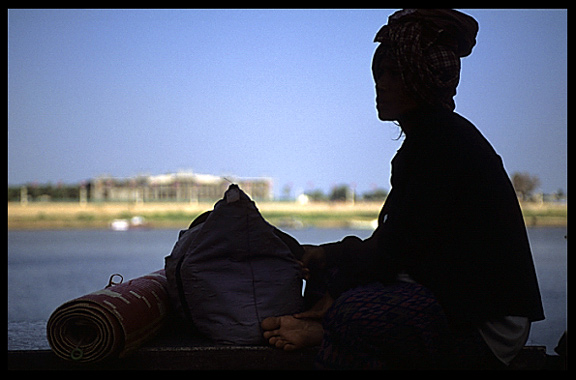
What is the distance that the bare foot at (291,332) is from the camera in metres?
1.95

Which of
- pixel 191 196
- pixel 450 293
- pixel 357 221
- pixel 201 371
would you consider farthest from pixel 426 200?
pixel 191 196

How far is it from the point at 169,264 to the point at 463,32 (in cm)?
109

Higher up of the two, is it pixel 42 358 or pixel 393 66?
pixel 393 66

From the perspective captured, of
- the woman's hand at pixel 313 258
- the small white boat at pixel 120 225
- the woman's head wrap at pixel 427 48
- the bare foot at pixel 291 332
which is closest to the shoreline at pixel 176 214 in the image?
the small white boat at pixel 120 225

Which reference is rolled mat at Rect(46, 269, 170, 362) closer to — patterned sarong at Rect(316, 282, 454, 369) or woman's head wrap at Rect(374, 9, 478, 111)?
patterned sarong at Rect(316, 282, 454, 369)

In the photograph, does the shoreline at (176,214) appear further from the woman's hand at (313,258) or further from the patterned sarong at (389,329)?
the patterned sarong at (389,329)

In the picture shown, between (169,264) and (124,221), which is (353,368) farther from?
(124,221)

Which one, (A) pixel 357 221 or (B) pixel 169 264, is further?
(A) pixel 357 221

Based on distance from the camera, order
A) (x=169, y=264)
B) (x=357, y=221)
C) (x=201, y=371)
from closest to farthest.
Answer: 1. (x=201, y=371)
2. (x=169, y=264)
3. (x=357, y=221)

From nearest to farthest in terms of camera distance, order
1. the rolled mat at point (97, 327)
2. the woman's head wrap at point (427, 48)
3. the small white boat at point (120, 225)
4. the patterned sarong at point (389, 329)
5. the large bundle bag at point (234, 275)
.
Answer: the patterned sarong at point (389, 329) → the woman's head wrap at point (427, 48) → the rolled mat at point (97, 327) → the large bundle bag at point (234, 275) → the small white boat at point (120, 225)

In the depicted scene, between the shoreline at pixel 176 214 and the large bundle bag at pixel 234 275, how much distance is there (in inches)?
1798

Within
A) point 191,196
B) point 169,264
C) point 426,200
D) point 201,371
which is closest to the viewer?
point 426,200

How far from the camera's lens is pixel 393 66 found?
1.75m

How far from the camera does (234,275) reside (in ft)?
6.77
